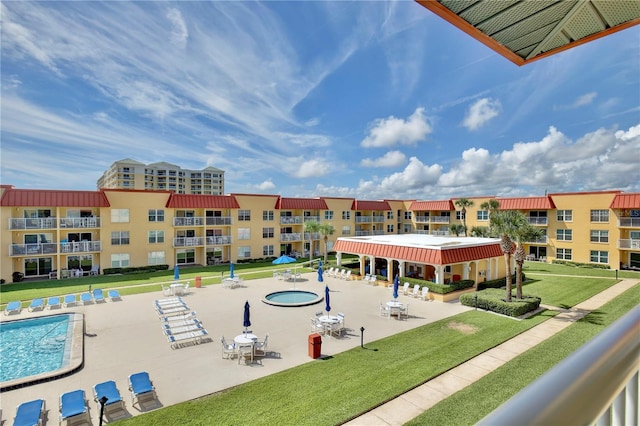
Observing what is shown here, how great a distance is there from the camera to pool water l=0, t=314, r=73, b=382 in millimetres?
14133

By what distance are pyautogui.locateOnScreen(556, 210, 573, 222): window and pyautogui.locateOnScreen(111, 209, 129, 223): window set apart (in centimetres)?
5172

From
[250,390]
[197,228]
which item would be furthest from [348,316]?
[197,228]

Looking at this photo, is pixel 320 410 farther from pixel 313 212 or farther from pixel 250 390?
pixel 313 212

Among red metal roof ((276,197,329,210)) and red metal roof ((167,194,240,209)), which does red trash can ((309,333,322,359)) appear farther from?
red metal roof ((276,197,329,210))

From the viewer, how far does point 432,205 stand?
5647 centimetres

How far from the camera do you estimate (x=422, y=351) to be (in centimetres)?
1505

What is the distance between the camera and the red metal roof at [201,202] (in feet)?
129

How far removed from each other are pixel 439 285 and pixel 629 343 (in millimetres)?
25300

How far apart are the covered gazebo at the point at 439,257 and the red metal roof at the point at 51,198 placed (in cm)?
2581

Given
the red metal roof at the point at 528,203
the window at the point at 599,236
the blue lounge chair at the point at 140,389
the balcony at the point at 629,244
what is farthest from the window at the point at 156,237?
the balcony at the point at 629,244

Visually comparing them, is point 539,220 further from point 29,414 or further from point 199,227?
point 29,414

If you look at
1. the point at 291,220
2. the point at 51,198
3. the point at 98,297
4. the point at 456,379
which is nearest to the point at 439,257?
the point at 456,379

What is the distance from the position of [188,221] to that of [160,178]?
3753 inches

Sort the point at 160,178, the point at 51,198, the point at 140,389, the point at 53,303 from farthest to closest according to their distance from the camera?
the point at 160,178
the point at 51,198
the point at 53,303
the point at 140,389
